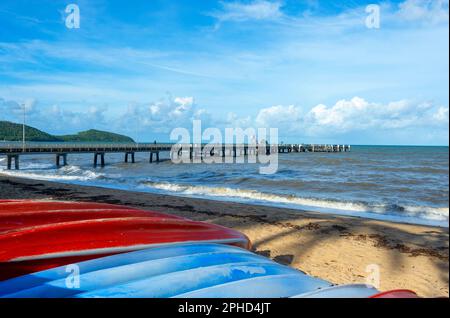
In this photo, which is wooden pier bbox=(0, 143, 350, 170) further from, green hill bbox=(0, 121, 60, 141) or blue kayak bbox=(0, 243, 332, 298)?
blue kayak bbox=(0, 243, 332, 298)

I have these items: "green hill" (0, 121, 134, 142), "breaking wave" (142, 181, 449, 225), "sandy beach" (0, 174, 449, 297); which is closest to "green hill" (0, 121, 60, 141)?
"green hill" (0, 121, 134, 142)

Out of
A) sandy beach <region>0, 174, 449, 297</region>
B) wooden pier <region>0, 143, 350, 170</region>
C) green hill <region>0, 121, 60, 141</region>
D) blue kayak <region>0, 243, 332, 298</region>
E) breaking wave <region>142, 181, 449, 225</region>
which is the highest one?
green hill <region>0, 121, 60, 141</region>

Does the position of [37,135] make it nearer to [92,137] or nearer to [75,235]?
[92,137]

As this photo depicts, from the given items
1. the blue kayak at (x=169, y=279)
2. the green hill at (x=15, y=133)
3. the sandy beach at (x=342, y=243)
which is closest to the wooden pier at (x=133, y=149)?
the sandy beach at (x=342, y=243)

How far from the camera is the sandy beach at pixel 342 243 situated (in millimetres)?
5391

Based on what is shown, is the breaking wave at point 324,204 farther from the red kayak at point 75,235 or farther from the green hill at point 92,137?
the green hill at point 92,137

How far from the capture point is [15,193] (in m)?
13.9

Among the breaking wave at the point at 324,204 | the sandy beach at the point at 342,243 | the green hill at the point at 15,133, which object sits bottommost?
the breaking wave at the point at 324,204

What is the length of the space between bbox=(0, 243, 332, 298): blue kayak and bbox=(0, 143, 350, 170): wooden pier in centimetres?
3147

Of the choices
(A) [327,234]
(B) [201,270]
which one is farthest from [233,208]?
(B) [201,270]

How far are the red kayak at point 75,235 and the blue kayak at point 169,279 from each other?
21 cm

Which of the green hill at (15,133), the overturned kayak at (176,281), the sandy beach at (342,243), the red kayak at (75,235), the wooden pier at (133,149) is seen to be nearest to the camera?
the overturned kayak at (176,281)

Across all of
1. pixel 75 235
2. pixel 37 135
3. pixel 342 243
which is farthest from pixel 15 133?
pixel 75 235

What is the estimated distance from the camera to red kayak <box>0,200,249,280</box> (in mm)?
2818
